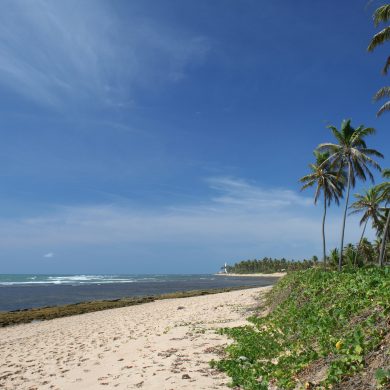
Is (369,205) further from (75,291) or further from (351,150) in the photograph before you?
(75,291)

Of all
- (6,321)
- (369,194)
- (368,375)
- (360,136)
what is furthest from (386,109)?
(6,321)

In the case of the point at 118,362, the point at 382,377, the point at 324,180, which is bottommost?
the point at 118,362

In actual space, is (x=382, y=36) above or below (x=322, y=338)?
above

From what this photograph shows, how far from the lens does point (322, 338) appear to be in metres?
7.16

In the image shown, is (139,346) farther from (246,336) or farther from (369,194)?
(369,194)

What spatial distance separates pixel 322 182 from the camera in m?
34.5

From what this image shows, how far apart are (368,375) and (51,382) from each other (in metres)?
7.09

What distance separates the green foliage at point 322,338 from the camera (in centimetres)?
589

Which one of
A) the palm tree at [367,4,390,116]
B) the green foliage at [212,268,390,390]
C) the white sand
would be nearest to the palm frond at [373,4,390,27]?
the palm tree at [367,4,390,116]

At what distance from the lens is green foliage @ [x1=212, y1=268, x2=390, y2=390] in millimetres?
5887

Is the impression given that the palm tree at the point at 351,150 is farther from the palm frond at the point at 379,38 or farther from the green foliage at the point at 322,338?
the green foliage at the point at 322,338

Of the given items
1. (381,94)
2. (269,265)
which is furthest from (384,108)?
(269,265)

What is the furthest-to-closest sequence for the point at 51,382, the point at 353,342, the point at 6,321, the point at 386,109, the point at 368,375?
the point at 6,321 < the point at 386,109 < the point at 51,382 < the point at 353,342 < the point at 368,375

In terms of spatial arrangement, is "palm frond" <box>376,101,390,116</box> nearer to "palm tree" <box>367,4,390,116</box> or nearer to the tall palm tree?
"palm tree" <box>367,4,390,116</box>
